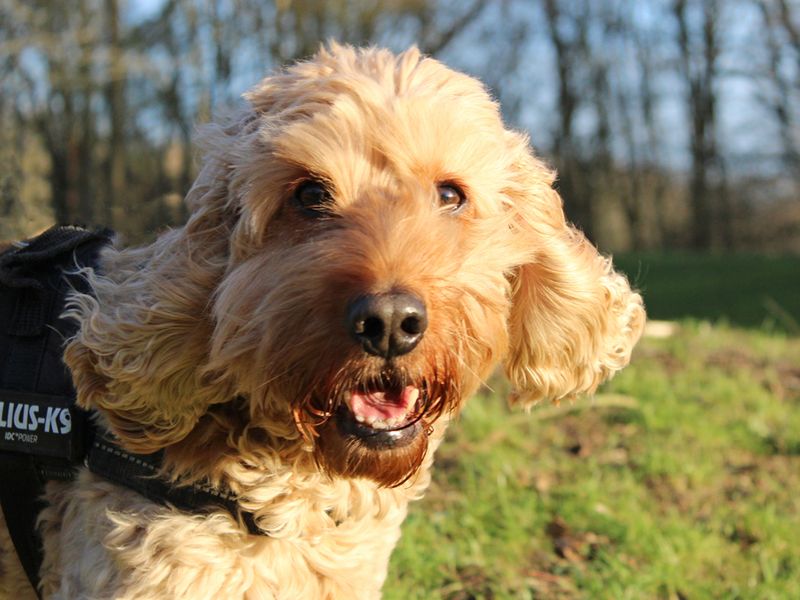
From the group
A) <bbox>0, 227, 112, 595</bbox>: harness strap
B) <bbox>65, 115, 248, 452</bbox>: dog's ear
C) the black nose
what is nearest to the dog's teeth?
the black nose

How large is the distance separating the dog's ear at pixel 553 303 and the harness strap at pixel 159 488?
3.41ft

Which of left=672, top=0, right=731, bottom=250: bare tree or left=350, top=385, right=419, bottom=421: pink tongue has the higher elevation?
left=350, top=385, right=419, bottom=421: pink tongue

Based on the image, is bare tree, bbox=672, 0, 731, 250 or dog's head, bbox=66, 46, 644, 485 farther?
bare tree, bbox=672, 0, 731, 250

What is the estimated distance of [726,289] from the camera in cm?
1541

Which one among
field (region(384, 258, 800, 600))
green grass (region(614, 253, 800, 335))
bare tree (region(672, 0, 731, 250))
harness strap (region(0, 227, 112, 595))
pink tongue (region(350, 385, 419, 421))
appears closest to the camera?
pink tongue (region(350, 385, 419, 421))

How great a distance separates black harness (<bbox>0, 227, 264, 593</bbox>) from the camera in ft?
8.16

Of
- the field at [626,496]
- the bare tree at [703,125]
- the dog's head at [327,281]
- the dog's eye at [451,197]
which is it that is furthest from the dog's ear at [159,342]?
the bare tree at [703,125]

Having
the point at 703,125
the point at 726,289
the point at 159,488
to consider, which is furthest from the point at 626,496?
the point at 703,125

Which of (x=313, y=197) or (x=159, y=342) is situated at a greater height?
(x=313, y=197)

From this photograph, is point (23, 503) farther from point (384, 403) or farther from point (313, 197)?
point (313, 197)

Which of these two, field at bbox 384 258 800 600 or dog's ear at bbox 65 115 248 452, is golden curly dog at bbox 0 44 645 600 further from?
field at bbox 384 258 800 600

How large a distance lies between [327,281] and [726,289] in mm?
14603

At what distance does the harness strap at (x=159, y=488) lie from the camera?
2445 millimetres

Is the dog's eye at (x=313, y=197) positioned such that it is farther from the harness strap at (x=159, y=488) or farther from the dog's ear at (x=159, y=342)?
the harness strap at (x=159, y=488)
